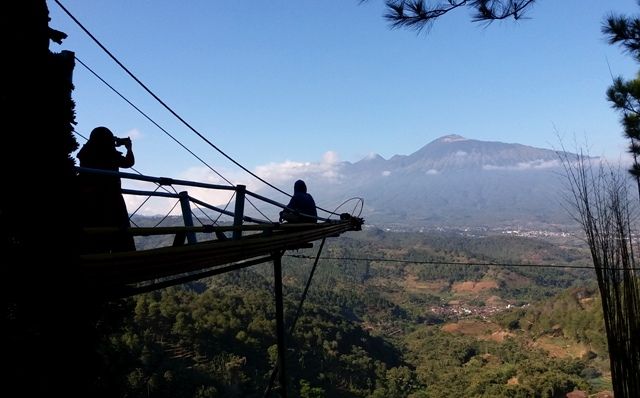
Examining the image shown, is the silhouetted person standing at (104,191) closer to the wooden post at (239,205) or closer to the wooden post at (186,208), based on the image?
the wooden post at (186,208)

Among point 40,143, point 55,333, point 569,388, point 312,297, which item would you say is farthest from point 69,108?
point 312,297

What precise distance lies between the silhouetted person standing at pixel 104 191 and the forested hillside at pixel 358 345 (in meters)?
3.38

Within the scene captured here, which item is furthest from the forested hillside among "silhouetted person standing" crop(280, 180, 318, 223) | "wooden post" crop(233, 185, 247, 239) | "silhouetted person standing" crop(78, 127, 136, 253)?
"wooden post" crop(233, 185, 247, 239)

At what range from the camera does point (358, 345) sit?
52.1 meters

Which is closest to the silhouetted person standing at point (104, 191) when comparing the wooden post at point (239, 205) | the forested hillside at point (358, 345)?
the wooden post at point (239, 205)

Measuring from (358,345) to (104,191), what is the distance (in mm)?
52242

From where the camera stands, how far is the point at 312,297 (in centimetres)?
8175

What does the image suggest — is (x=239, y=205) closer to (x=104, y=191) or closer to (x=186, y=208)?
(x=186, y=208)

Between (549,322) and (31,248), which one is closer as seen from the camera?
(31,248)

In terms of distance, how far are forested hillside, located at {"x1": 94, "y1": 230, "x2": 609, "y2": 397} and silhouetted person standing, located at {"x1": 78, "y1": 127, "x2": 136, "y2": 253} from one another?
3384 millimetres

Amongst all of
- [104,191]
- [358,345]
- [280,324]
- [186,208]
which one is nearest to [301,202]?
[280,324]

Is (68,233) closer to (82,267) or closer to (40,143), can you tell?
(82,267)

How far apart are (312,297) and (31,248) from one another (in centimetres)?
8230

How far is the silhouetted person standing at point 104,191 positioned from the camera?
2.75m
